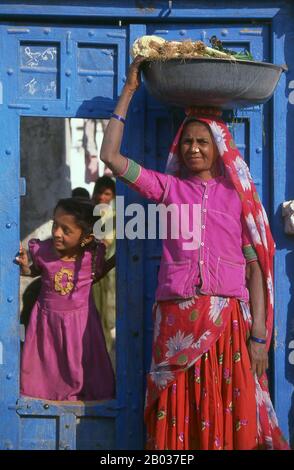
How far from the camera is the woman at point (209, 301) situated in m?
4.73

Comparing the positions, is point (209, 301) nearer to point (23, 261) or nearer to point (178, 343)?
point (178, 343)

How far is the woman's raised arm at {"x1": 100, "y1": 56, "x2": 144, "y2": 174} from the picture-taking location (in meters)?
4.73

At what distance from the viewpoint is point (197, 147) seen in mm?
4840

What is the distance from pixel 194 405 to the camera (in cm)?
477

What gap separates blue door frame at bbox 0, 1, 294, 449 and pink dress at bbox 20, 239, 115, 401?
130 millimetres

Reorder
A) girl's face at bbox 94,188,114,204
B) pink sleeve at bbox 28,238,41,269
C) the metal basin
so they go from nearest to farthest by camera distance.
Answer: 1. the metal basin
2. pink sleeve at bbox 28,238,41,269
3. girl's face at bbox 94,188,114,204

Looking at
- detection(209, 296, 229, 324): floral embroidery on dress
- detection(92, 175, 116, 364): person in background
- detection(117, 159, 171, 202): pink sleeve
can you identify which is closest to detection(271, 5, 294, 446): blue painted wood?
detection(209, 296, 229, 324): floral embroidery on dress

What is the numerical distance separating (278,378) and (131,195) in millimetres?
1278

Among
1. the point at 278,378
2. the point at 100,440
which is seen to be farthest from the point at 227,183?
the point at 100,440

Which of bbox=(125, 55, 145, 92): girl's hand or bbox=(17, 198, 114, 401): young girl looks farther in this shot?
bbox=(17, 198, 114, 401): young girl

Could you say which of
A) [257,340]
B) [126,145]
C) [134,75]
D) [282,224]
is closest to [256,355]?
[257,340]

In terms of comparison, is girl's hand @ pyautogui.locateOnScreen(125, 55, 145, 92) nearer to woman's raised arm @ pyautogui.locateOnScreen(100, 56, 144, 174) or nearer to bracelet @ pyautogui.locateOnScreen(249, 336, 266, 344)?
woman's raised arm @ pyautogui.locateOnScreen(100, 56, 144, 174)

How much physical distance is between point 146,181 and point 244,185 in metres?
0.50
